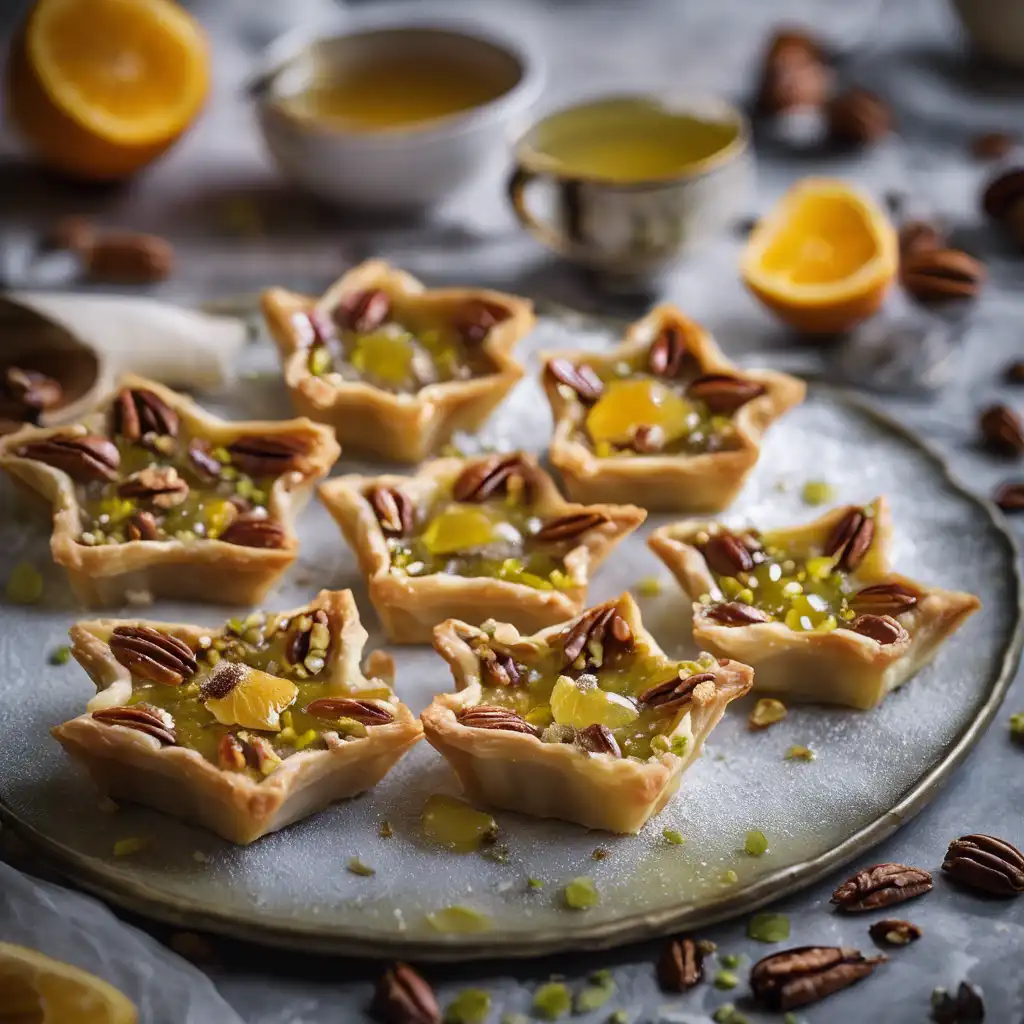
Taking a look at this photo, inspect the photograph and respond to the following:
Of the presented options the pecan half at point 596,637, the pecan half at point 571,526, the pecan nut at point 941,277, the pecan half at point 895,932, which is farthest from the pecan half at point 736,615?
the pecan nut at point 941,277

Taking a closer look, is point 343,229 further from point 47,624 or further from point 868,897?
point 868,897

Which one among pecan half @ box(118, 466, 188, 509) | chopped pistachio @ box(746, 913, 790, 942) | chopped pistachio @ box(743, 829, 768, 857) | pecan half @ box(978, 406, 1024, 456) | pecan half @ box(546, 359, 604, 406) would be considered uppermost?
pecan half @ box(546, 359, 604, 406)

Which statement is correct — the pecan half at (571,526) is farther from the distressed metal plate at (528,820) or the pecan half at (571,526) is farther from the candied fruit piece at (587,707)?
the candied fruit piece at (587,707)

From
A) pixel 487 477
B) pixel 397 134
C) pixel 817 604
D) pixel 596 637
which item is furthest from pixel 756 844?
pixel 397 134

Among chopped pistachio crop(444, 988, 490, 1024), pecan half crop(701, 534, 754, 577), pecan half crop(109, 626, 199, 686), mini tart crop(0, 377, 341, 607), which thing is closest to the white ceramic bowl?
mini tart crop(0, 377, 341, 607)

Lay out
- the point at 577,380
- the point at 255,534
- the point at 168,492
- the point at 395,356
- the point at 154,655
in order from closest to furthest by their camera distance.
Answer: the point at 154,655
the point at 255,534
the point at 168,492
the point at 577,380
the point at 395,356

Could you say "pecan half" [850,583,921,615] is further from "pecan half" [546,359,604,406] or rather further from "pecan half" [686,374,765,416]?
"pecan half" [546,359,604,406]

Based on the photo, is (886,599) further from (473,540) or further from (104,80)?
(104,80)
